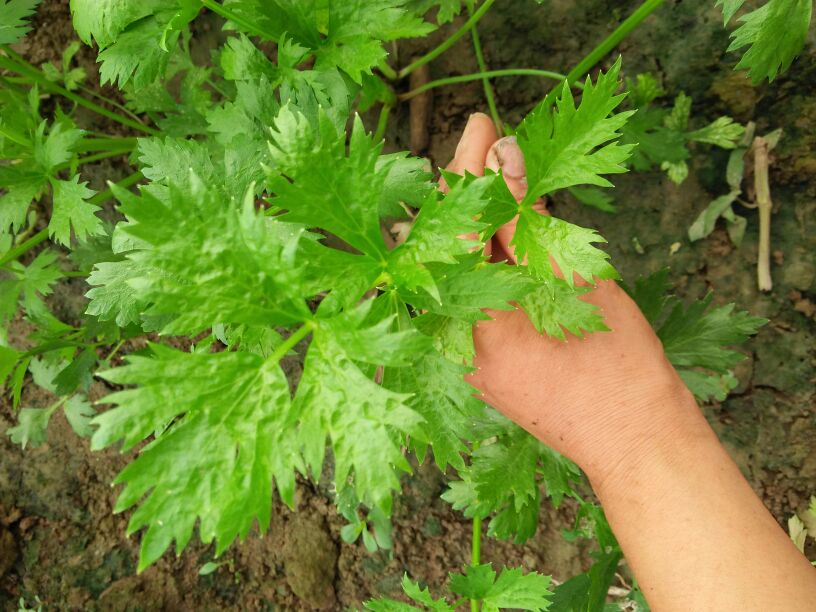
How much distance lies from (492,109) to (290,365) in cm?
134

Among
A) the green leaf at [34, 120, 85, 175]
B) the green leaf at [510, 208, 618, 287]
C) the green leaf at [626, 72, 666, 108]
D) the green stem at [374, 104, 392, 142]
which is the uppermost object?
the green leaf at [626, 72, 666, 108]

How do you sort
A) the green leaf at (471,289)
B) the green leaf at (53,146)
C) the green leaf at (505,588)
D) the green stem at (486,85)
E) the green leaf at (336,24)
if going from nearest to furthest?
1. the green leaf at (471,289)
2. the green leaf at (336,24)
3. the green leaf at (505,588)
4. the green leaf at (53,146)
5. the green stem at (486,85)

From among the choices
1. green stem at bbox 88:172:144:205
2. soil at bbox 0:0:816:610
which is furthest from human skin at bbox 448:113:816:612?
green stem at bbox 88:172:144:205

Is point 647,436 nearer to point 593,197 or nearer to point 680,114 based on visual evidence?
point 593,197

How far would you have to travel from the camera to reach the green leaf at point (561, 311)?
53.6 inches

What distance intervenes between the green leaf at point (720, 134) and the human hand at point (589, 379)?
1.09 meters

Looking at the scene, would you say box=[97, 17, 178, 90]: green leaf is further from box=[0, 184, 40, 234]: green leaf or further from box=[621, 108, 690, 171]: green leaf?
box=[621, 108, 690, 171]: green leaf

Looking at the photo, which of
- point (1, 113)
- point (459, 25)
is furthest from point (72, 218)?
point (459, 25)

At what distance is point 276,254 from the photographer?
38.5 inches

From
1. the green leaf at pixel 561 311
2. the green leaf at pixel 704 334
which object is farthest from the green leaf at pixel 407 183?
the green leaf at pixel 704 334

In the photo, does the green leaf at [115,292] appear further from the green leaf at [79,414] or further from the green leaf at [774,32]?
the green leaf at [774,32]

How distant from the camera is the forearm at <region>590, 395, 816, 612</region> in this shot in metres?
1.32

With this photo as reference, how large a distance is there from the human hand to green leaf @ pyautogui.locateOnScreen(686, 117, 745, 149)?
1094 mm

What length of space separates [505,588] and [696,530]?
0.54 metres
